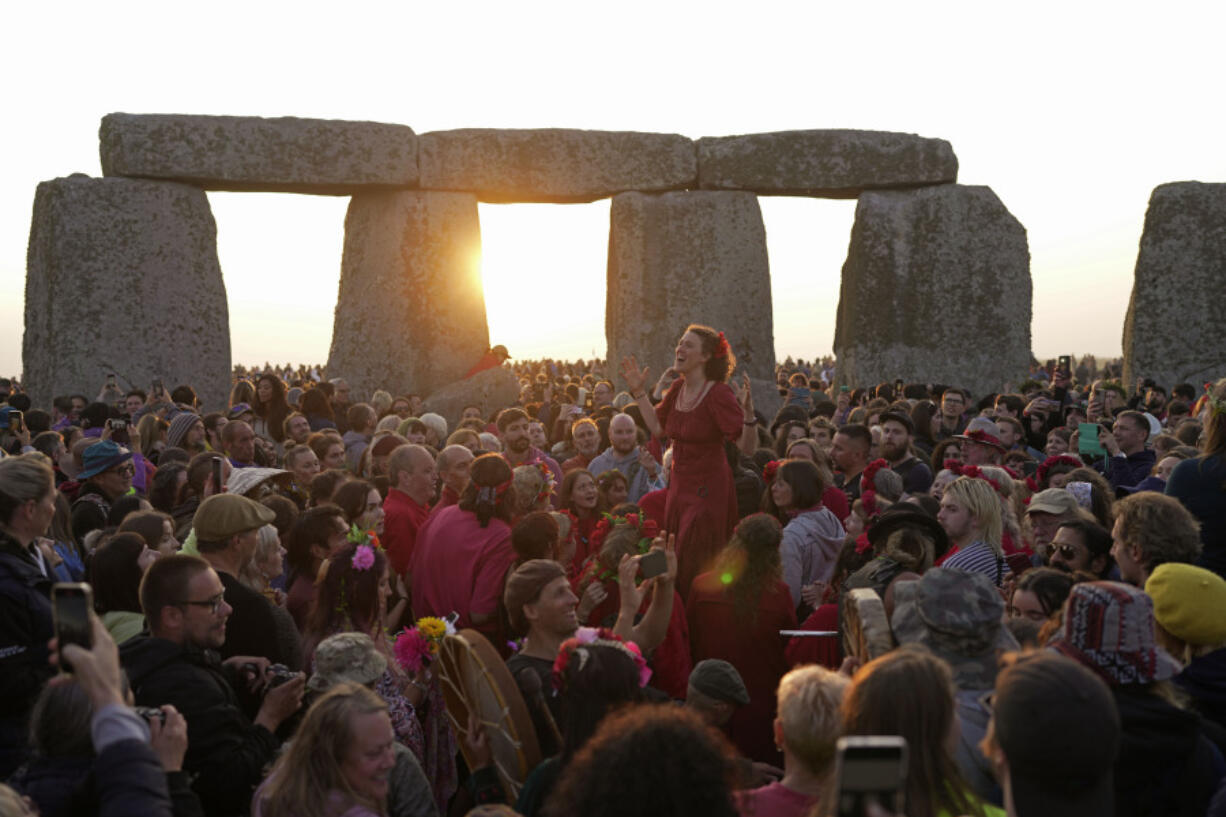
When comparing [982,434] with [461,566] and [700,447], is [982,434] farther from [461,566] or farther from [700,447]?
[461,566]

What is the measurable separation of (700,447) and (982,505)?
1927 millimetres

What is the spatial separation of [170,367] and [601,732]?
13.6 m

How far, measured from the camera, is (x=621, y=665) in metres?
3.04

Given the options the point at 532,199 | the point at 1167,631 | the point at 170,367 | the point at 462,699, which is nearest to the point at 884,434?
the point at 1167,631

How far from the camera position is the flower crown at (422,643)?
13.0 feet

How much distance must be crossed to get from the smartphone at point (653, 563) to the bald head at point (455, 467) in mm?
2205

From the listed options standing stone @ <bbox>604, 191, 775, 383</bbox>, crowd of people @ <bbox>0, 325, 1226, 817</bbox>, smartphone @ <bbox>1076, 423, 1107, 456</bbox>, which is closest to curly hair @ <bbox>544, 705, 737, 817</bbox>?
crowd of people @ <bbox>0, 325, 1226, 817</bbox>

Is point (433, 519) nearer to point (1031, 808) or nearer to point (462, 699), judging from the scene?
point (462, 699)

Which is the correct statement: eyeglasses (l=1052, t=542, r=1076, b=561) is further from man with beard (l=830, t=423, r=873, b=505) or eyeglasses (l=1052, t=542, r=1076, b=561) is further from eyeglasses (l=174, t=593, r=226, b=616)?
eyeglasses (l=174, t=593, r=226, b=616)

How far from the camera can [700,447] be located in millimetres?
6586

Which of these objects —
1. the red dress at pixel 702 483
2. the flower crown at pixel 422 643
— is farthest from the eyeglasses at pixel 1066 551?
the flower crown at pixel 422 643

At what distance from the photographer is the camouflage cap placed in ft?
9.70

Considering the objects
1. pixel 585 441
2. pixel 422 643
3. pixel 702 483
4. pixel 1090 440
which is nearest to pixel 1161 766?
pixel 422 643

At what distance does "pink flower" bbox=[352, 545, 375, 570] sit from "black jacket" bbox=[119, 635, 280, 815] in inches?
40.3
